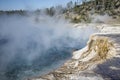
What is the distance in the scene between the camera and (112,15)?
381 feet

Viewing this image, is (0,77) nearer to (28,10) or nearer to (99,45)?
(99,45)

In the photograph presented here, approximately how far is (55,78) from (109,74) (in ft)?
11.4

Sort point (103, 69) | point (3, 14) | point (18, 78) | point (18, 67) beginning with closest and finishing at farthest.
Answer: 1. point (103, 69)
2. point (18, 78)
3. point (18, 67)
4. point (3, 14)

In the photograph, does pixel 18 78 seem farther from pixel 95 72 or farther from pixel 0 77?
pixel 95 72

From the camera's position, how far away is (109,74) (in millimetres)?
14641

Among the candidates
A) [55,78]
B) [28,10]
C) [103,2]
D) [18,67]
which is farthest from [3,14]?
[55,78]

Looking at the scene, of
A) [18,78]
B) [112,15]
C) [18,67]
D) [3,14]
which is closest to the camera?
[18,78]

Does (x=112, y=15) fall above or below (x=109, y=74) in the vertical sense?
below

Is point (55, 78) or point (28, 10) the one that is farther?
point (28, 10)

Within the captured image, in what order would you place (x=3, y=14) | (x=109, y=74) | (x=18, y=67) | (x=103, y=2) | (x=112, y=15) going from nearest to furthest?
(x=109, y=74)
(x=18, y=67)
(x=112, y=15)
(x=103, y=2)
(x=3, y=14)

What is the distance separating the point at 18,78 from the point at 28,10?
172 meters

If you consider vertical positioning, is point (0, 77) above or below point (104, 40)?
below

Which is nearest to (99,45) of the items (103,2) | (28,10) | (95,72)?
(95,72)

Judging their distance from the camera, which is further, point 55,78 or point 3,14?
point 3,14
